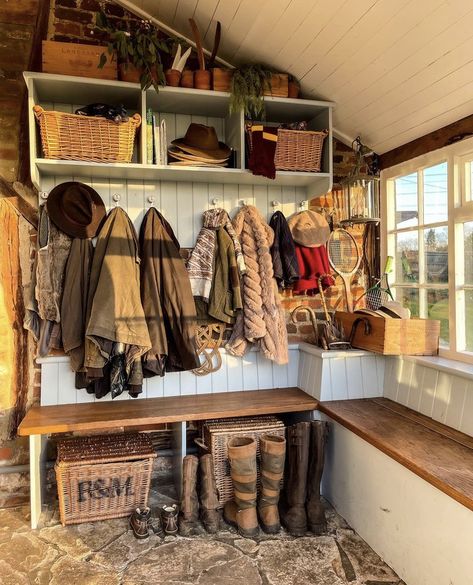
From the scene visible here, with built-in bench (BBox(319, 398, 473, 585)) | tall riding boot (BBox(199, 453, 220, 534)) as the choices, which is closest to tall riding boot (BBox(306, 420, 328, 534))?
built-in bench (BBox(319, 398, 473, 585))

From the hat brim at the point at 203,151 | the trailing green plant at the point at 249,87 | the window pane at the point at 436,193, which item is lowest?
the window pane at the point at 436,193

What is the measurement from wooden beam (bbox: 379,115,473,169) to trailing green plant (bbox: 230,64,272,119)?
872 millimetres

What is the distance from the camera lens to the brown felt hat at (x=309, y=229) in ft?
9.34

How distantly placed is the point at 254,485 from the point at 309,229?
4.84ft

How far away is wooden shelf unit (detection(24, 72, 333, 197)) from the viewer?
2393 mm

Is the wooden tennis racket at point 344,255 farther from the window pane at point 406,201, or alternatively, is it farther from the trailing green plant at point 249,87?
the trailing green plant at point 249,87

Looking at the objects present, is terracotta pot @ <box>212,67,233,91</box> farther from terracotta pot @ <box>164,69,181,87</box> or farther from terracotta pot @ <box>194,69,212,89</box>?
terracotta pot @ <box>164,69,181,87</box>

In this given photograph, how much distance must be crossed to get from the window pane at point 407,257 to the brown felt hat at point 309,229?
46cm

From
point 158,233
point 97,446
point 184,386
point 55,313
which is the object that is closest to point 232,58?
point 158,233

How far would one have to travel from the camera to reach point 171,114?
280 cm

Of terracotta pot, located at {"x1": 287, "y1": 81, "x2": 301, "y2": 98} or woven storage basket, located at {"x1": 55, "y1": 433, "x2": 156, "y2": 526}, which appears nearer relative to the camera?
woven storage basket, located at {"x1": 55, "y1": 433, "x2": 156, "y2": 526}

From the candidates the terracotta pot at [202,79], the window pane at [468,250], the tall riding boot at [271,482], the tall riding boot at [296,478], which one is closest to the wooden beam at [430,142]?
the window pane at [468,250]

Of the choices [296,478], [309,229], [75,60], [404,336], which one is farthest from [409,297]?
[75,60]

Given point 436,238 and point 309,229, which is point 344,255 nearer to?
point 309,229
